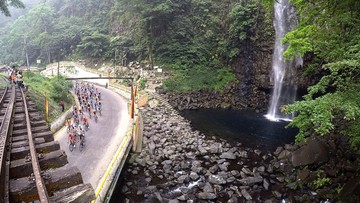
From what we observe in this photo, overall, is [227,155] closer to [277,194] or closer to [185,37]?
[277,194]

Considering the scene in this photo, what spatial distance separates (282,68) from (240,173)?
2470cm

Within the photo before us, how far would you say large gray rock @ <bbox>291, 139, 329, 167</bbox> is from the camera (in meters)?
16.9

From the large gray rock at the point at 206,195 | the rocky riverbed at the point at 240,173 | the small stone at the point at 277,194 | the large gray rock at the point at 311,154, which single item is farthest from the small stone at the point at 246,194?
the large gray rock at the point at 311,154

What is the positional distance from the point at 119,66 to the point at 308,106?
41905 mm

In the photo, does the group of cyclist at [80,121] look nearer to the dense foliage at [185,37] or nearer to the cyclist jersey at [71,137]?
the cyclist jersey at [71,137]

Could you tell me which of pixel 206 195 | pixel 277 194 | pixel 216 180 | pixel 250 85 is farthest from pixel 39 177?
pixel 250 85

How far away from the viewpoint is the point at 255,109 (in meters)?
37.6

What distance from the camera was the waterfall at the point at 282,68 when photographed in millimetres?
35469

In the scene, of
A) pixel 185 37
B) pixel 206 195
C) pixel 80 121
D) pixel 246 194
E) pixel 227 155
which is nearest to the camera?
pixel 206 195

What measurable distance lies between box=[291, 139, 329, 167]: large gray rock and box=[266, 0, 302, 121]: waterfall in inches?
660

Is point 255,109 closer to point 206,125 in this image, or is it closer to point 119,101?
point 206,125

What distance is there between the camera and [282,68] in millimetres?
37062

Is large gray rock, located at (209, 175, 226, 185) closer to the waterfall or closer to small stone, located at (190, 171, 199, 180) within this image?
small stone, located at (190, 171, 199, 180)

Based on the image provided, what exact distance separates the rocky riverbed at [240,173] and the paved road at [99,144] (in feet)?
6.76
